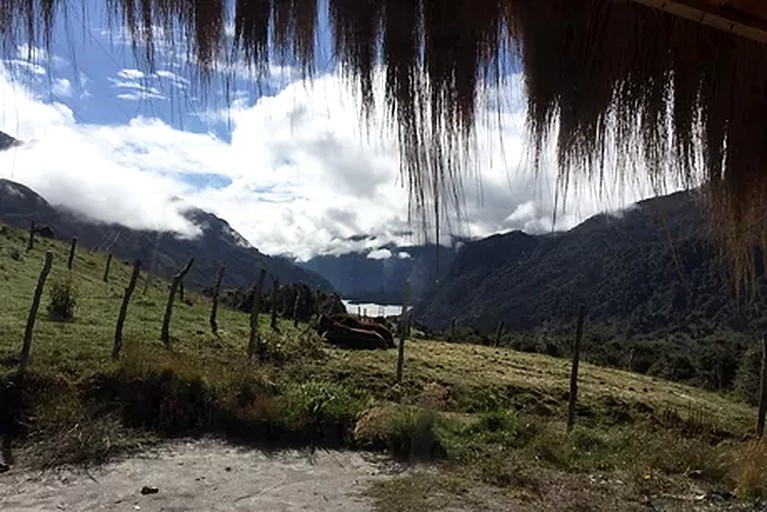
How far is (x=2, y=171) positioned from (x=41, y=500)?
24.0 ft

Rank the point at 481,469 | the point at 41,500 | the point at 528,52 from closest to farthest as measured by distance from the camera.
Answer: the point at 528,52 < the point at 41,500 < the point at 481,469

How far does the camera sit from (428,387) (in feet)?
47.5

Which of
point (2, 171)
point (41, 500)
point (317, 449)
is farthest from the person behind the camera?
point (317, 449)

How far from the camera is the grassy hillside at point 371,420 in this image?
8703mm

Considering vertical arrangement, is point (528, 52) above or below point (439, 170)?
above

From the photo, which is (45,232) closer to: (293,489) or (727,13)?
(293,489)

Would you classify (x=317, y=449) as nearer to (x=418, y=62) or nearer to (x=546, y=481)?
(x=546, y=481)

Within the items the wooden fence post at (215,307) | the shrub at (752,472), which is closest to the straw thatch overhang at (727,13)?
the shrub at (752,472)

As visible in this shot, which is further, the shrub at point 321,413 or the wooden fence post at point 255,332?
the wooden fence post at point 255,332

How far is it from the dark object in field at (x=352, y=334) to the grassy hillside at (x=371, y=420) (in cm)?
336

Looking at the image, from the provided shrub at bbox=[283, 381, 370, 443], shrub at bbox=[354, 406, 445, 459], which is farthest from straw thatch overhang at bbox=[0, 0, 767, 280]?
shrub at bbox=[283, 381, 370, 443]

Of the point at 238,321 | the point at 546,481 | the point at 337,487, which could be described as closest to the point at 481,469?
the point at 546,481

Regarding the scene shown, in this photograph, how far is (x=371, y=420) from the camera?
10453 millimetres

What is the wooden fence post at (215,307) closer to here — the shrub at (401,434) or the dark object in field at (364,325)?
the dark object in field at (364,325)
